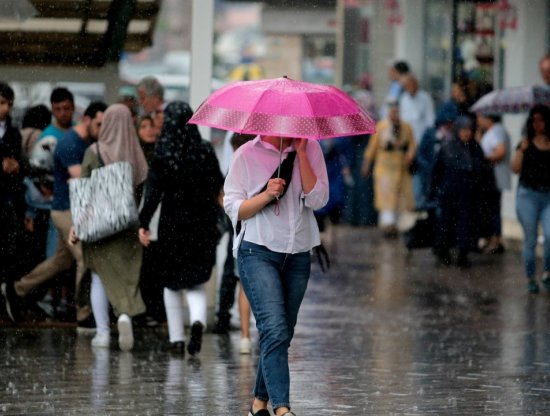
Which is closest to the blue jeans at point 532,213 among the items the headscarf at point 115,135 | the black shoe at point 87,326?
the black shoe at point 87,326

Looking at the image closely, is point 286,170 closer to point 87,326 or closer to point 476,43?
point 87,326

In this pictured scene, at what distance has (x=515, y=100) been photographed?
54.4ft

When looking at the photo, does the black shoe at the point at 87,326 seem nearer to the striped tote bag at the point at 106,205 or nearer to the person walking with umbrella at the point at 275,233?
the striped tote bag at the point at 106,205

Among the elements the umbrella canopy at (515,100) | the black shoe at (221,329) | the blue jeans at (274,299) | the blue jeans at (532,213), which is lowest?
the black shoe at (221,329)

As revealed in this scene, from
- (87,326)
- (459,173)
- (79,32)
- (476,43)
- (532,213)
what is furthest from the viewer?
(476,43)

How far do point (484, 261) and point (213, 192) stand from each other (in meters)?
7.72

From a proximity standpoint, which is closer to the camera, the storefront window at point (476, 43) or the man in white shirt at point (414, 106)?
the man in white shirt at point (414, 106)

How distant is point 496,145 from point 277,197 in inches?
413

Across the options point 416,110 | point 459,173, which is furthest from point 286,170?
point 416,110

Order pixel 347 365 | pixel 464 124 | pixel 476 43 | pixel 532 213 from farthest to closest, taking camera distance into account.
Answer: pixel 476 43, pixel 464 124, pixel 532 213, pixel 347 365

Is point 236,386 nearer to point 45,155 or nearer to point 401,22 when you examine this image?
point 45,155

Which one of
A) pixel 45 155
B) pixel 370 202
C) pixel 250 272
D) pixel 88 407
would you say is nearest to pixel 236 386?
pixel 88 407

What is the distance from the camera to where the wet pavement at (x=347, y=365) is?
28.6ft

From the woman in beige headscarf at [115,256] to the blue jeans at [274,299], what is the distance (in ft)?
10.0
